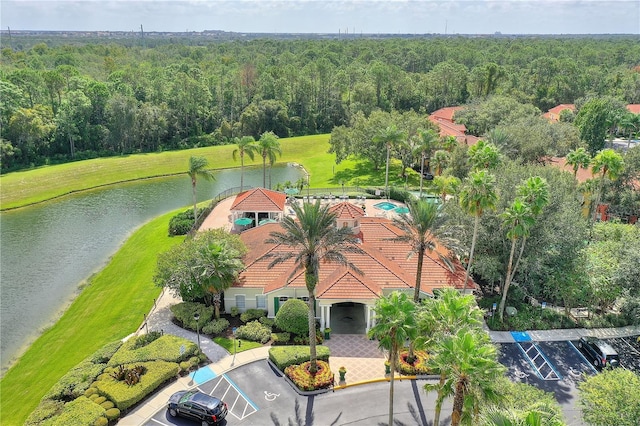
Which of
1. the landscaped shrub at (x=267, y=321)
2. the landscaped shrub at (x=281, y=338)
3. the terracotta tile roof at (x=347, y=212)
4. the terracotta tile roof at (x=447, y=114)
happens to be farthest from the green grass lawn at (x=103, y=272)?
the terracotta tile roof at (x=447, y=114)

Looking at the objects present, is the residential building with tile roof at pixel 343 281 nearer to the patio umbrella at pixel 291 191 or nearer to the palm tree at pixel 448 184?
the palm tree at pixel 448 184

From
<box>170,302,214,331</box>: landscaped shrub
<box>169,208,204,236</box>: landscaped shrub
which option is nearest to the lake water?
<box>169,208,204,236</box>: landscaped shrub

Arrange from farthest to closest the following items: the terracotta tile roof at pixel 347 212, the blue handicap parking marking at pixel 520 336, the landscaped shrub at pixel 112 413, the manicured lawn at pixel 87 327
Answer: the terracotta tile roof at pixel 347 212, the blue handicap parking marking at pixel 520 336, the manicured lawn at pixel 87 327, the landscaped shrub at pixel 112 413

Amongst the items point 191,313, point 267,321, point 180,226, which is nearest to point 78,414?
point 191,313

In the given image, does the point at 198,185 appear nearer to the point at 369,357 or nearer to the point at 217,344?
the point at 217,344

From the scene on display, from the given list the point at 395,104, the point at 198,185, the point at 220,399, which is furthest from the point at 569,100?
the point at 220,399

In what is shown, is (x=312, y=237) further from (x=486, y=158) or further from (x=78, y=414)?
(x=486, y=158)

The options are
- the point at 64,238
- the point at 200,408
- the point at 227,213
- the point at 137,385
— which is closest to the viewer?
the point at 200,408
